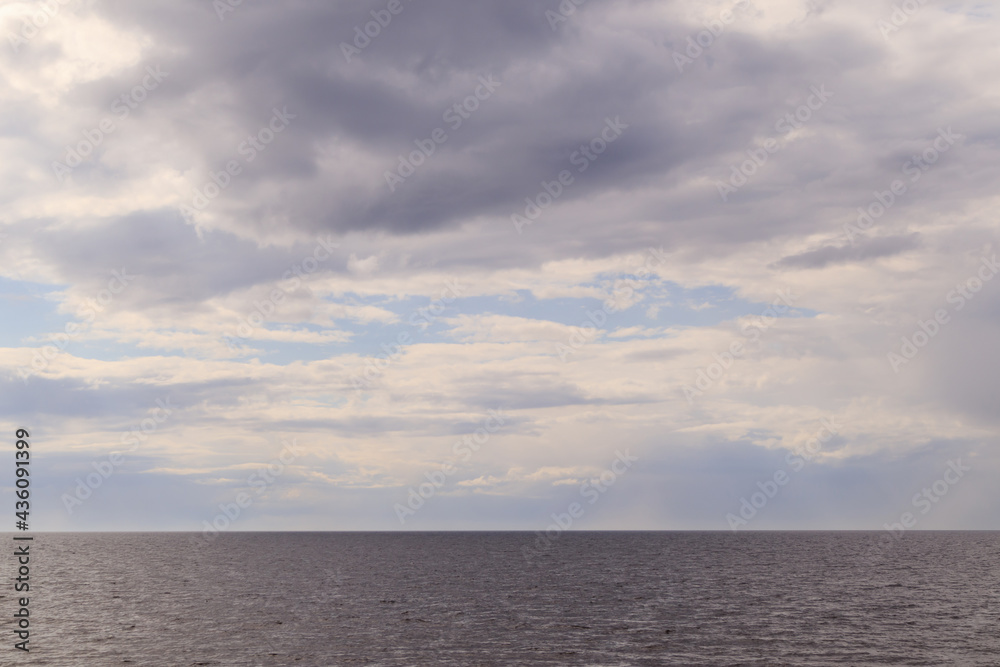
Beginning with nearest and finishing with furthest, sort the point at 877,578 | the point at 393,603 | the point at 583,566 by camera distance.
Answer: the point at 393,603
the point at 877,578
the point at 583,566

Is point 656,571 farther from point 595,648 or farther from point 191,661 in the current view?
point 191,661

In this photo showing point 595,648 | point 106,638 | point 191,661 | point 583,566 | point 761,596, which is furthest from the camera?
point 583,566

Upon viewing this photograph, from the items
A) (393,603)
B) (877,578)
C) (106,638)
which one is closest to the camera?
(106,638)

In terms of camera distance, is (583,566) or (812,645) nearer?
(812,645)

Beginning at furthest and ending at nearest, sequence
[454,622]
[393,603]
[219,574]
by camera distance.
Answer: [219,574] → [393,603] → [454,622]

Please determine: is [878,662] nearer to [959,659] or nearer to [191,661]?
[959,659]

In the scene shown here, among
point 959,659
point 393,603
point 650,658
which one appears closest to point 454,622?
point 393,603

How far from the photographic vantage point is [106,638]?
177ft

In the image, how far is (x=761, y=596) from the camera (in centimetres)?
7850

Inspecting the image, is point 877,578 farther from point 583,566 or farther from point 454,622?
point 454,622

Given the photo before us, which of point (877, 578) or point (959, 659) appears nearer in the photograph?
point (959, 659)

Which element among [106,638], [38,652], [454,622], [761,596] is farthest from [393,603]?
[761,596]

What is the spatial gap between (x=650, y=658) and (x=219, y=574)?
84.4m

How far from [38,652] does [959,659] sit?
6194cm
